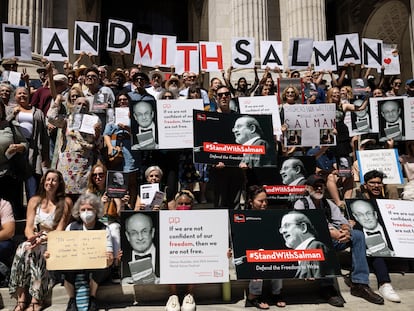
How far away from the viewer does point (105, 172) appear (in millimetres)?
5648

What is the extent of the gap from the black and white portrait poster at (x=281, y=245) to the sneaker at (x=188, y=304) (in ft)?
1.93

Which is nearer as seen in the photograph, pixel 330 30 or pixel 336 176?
pixel 336 176

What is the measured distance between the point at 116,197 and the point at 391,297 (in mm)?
3497

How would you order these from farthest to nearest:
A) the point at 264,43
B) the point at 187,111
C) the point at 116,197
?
the point at 264,43 < the point at 187,111 < the point at 116,197

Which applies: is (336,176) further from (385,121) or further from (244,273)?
(244,273)

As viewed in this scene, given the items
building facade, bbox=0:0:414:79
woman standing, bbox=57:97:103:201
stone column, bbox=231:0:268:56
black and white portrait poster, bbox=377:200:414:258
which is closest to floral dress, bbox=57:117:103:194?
woman standing, bbox=57:97:103:201

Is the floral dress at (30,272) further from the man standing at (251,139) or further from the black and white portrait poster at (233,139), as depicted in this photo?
the man standing at (251,139)

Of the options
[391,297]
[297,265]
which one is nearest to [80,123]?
[297,265]

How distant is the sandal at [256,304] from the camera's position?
4.75 metres

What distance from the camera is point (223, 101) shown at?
257 inches

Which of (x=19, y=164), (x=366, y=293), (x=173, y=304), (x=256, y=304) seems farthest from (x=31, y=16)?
(x=366, y=293)

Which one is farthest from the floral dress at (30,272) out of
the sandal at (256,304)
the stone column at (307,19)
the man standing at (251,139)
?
the stone column at (307,19)

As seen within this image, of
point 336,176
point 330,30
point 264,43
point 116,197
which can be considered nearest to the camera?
point 116,197

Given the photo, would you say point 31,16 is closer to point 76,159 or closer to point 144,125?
point 144,125
